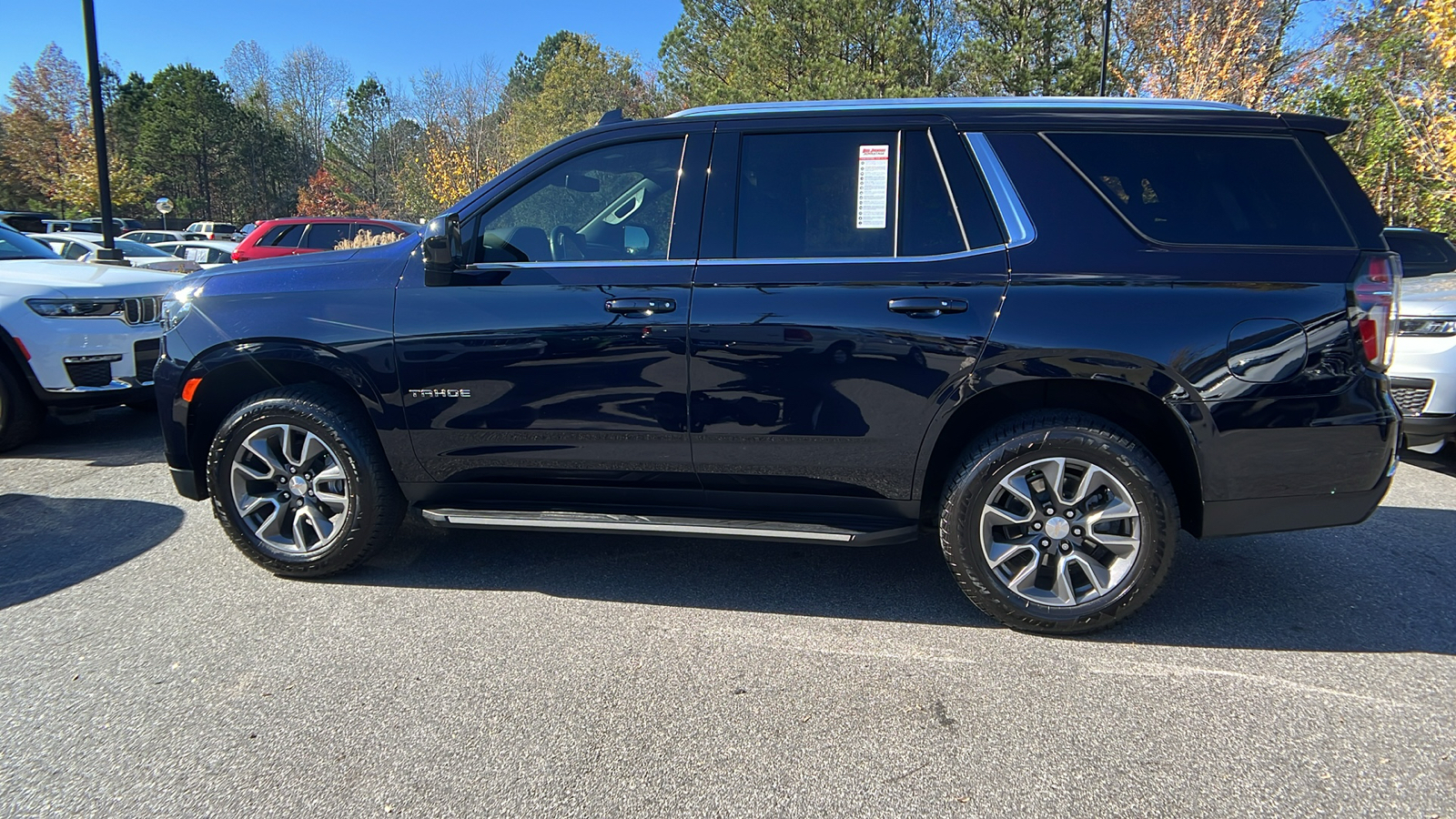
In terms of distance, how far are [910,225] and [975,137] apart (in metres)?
0.44

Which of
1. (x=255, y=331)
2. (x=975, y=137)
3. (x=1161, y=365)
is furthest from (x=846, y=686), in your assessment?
(x=255, y=331)

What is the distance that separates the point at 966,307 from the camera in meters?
3.11

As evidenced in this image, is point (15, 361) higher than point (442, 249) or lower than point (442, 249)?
lower

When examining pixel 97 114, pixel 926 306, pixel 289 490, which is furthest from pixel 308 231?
pixel 926 306

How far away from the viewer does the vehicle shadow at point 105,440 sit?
602 cm

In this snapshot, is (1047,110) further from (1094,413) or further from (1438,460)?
(1438,460)

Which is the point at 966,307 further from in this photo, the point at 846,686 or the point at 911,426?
the point at 846,686

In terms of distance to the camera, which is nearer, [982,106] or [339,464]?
[982,106]

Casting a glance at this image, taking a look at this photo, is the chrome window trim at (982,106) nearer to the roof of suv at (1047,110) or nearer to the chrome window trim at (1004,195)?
the roof of suv at (1047,110)

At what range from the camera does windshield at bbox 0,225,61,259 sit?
270 inches

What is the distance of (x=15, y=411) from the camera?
594cm

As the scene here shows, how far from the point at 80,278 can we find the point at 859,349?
6.15 m

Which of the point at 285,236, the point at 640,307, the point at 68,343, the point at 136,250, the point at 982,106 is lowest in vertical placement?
the point at 68,343

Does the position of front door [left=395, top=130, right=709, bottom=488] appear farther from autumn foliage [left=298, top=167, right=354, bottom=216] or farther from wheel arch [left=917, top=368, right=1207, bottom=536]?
autumn foliage [left=298, top=167, right=354, bottom=216]
